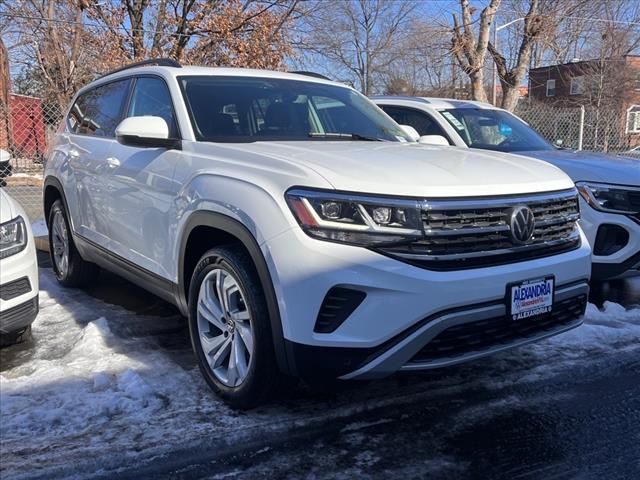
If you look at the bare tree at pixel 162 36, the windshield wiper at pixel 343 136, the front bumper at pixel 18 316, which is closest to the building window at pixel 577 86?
the bare tree at pixel 162 36

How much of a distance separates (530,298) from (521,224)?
37 cm

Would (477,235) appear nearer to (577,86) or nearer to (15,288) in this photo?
(15,288)

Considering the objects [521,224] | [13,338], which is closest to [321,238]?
[521,224]

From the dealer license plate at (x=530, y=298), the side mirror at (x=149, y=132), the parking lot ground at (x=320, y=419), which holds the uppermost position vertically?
the side mirror at (x=149, y=132)

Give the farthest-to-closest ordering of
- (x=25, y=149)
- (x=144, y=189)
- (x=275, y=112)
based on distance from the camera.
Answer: (x=25, y=149) → (x=275, y=112) → (x=144, y=189)

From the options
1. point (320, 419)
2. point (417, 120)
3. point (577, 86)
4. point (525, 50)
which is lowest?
point (320, 419)

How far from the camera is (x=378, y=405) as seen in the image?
346 cm

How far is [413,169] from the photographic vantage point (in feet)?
10.0

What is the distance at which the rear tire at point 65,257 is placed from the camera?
5711mm

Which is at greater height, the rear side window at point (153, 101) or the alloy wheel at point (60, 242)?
the rear side window at point (153, 101)

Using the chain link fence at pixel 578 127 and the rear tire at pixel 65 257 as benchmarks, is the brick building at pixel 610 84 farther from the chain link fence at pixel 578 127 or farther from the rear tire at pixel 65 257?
the rear tire at pixel 65 257

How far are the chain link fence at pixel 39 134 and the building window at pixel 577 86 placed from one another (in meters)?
18.2

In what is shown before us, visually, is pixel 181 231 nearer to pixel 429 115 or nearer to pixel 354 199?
pixel 354 199

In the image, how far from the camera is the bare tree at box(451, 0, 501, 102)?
14.0 meters
